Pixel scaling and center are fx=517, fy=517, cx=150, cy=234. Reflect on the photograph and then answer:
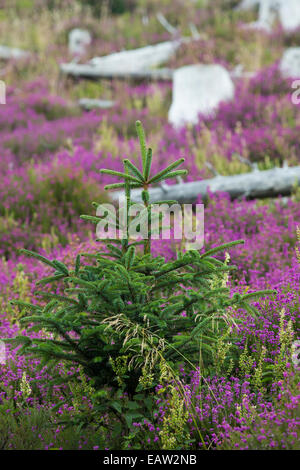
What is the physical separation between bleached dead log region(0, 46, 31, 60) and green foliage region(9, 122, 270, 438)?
43.4 feet

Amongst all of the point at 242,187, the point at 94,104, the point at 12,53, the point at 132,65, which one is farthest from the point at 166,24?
the point at 242,187

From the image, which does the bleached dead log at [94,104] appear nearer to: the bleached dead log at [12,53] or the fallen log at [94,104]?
the fallen log at [94,104]

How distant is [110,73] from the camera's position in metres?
12.8

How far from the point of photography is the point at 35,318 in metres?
2.25

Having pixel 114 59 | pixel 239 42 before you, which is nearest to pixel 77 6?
pixel 114 59

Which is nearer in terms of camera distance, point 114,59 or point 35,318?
point 35,318

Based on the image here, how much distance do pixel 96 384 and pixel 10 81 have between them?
39.4 feet

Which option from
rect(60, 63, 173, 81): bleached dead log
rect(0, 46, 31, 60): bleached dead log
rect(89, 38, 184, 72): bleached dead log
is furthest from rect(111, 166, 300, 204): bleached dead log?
rect(0, 46, 31, 60): bleached dead log

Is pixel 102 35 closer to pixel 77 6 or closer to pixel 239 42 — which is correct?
pixel 77 6

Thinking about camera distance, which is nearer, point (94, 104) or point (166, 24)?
point (94, 104)

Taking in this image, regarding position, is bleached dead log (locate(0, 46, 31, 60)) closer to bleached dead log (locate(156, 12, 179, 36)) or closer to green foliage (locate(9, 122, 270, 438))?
bleached dead log (locate(156, 12, 179, 36))

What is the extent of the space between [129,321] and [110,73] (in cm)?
1141

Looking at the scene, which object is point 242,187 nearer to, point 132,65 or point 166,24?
point 132,65

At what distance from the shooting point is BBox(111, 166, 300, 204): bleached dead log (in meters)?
5.78
